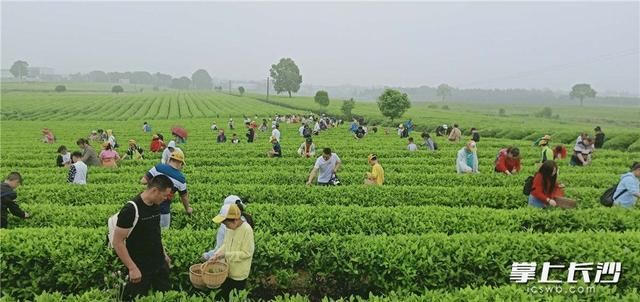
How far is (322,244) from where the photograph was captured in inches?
249

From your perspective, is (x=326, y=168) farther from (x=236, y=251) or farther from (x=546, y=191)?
(x=236, y=251)

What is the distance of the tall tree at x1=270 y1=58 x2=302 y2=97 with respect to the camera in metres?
130

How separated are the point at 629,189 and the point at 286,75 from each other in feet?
408

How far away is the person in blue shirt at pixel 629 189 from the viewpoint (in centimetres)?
871

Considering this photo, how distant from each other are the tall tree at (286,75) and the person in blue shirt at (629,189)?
12316 cm

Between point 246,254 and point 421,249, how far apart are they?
2.51 metres

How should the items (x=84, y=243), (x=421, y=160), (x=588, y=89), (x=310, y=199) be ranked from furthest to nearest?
1. (x=588, y=89)
2. (x=421, y=160)
3. (x=310, y=199)
4. (x=84, y=243)

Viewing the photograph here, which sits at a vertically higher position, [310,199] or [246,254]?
[246,254]

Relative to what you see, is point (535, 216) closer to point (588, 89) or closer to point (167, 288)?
Answer: point (167, 288)

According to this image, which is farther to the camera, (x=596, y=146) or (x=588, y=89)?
(x=588, y=89)

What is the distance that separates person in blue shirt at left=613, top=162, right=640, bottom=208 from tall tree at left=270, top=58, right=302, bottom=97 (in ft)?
404

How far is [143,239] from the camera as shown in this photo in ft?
16.4

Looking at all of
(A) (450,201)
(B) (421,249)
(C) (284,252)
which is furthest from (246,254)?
(A) (450,201)

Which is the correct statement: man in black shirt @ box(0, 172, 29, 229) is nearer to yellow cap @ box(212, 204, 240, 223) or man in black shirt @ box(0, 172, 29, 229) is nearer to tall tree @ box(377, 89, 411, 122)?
yellow cap @ box(212, 204, 240, 223)
